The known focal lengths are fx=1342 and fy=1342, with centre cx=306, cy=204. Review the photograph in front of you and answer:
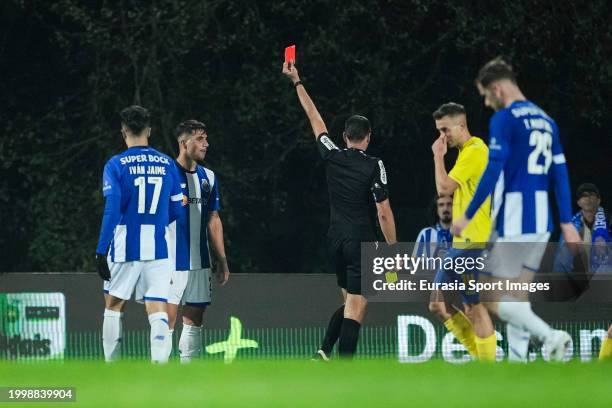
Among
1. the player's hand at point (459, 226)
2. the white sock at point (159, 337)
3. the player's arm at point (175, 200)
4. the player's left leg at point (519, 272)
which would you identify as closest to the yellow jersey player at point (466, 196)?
the player's left leg at point (519, 272)

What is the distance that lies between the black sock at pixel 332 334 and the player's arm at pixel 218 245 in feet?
3.23

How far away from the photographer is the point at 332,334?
11297 millimetres

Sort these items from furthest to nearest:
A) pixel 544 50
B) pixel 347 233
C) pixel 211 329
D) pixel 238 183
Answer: pixel 238 183, pixel 544 50, pixel 211 329, pixel 347 233

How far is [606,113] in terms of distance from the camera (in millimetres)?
18016

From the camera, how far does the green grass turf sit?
634cm

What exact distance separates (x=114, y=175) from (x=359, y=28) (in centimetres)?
896

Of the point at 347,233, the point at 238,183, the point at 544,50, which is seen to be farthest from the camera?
the point at 238,183

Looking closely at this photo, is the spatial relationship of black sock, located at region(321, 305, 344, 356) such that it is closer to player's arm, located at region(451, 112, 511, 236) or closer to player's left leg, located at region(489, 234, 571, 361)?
player's left leg, located at region(489, 234, 571, 361)

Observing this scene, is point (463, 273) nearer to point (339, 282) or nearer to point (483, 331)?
point (483, 331)

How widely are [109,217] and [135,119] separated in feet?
2.50

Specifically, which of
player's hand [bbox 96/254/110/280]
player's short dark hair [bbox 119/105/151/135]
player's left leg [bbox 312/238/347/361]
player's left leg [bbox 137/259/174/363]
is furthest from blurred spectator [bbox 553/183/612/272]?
player's hand [bbox 96/254/110/280]

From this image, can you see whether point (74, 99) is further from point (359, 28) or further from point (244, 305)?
point (244, 305)

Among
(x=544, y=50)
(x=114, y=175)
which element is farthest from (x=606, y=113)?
(x=114, y=175)

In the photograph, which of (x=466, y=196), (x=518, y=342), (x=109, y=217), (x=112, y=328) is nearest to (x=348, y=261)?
(x=466, y=196)
